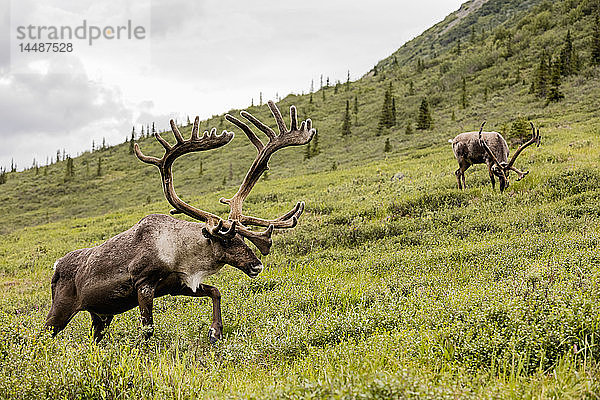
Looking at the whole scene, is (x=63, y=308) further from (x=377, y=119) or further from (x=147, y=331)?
(x=377, y=119)

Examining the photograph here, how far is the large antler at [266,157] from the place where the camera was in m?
6.36

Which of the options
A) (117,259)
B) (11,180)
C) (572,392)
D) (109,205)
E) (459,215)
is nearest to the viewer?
(572,392)

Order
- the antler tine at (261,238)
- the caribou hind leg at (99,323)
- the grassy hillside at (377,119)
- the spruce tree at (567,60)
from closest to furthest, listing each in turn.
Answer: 1. the antler tine at (261,238)
2. the caribou hind leg at (99,323)
3. the grassy hillside at (377,119)
4. the spruce tree at (567,60)

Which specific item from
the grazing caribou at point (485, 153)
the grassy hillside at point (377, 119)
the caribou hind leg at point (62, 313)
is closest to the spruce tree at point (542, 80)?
the grassy hillside at point (377, 119)

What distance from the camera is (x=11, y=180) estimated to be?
70688 mm

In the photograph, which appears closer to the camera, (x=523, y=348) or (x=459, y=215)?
(x=523, y=348)

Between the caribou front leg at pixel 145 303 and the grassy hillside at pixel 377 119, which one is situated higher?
the grassy hillside at pixel 377 119

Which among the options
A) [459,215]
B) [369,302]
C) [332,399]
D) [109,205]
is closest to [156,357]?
[332,399]

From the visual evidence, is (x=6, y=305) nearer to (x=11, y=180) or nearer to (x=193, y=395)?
(x=193, y=395)

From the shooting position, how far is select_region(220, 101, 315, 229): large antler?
6.36 m

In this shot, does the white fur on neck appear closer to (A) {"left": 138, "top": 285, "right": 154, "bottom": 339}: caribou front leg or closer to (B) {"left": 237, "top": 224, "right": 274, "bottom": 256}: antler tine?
(A) {"left": 138, "top": 285, "right": 154, "bottom": 339}: caribou front leg

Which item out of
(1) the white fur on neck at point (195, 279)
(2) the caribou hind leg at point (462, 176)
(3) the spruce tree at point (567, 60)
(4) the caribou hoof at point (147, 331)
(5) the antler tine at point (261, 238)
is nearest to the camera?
(4) the caribou hoof at point (147, 331)

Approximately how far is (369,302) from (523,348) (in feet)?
10.4

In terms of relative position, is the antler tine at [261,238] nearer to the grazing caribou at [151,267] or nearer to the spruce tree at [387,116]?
the grazing caribou at [151,267]
